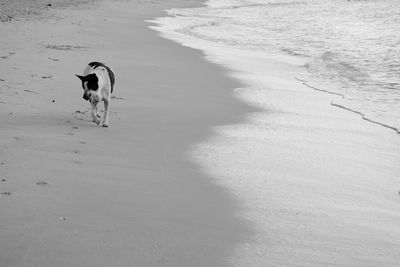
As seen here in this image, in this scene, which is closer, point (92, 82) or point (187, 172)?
point (187, 172)

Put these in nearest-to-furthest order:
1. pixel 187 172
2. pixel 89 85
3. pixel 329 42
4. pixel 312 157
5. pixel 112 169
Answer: pixel 112 169 < pixel 187 172 < pixel 312 157 < pixel 89 85 < pixel 329 42

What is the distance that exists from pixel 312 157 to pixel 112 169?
2437 millimetres

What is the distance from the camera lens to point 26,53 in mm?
12117

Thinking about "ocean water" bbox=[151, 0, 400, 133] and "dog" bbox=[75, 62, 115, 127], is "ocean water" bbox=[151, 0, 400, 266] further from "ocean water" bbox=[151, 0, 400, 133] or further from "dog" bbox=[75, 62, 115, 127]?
"dog" bbox=[75, 62, 115, 127]

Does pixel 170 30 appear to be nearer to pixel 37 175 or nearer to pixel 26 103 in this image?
pixel 26 103

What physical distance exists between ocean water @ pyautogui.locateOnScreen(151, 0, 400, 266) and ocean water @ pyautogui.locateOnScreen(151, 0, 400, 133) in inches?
2.9

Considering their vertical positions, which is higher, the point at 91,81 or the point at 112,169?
the point at 91,81

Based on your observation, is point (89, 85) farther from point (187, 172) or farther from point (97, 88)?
point (187, 172)

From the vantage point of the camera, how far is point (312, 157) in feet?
23.8

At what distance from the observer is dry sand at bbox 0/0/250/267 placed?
4246 mm

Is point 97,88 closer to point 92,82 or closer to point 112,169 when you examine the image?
point 92,82

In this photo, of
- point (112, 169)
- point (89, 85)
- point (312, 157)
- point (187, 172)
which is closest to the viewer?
point (112, 169)

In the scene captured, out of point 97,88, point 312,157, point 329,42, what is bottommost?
point 329,42

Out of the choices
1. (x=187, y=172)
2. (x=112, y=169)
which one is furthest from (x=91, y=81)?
(x=187, y=172)
